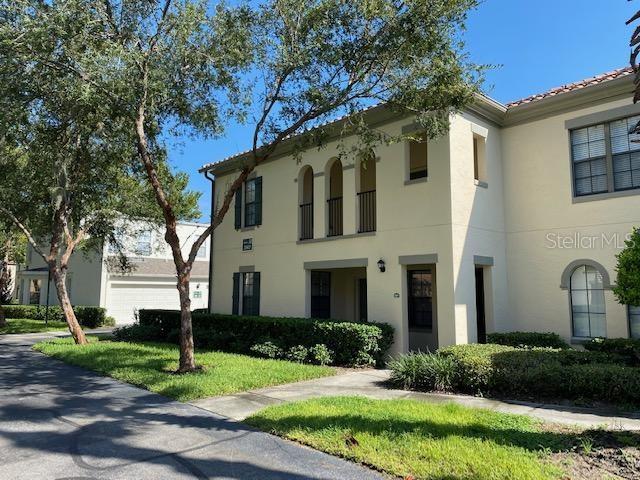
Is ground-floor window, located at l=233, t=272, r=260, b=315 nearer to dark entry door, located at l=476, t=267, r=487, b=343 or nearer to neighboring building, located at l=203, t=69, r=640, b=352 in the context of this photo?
neighboring building, located at l=203, t=69, r=640, b=352

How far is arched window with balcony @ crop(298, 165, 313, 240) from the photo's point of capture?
49.2 feet

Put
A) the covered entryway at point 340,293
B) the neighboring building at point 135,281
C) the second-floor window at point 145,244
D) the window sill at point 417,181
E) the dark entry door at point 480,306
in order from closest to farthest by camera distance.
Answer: the window sill at point 417,181
the dark entry door at point 480,306
the covered entryway at point 340,293
the neighboring building at point 135,281
the second-floor window at point 145,244

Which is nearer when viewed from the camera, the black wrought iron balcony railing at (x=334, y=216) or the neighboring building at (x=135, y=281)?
the black wrought iron balcony railing at (x=334, y=216)

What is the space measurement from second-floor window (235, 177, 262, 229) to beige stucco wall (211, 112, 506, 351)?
135 centimetres

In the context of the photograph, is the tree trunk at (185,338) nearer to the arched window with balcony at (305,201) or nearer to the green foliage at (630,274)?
the arched window with balcony at (305,201)

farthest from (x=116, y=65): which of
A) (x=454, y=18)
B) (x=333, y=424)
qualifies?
(x=333, y=424)

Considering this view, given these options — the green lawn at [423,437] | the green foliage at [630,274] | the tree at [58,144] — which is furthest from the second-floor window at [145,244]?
the green foliage at [630,274]

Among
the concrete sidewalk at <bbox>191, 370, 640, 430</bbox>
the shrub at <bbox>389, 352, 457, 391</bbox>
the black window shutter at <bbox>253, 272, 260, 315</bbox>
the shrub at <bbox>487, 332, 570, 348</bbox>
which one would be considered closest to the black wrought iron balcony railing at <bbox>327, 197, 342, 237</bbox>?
the black window shutter at <bbox>253, 272, 260, 315</bbox>

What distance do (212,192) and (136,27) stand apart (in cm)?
910

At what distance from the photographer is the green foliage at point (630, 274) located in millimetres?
8641

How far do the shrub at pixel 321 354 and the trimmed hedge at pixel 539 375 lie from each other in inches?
100.0

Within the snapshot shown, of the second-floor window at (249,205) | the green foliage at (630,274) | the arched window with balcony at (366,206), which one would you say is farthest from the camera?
the second-floor window at (249,205)

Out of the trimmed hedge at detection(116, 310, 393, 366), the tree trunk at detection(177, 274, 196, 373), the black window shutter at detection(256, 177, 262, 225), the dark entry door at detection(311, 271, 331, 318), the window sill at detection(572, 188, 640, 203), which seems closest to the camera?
the tree trunk at detection(177, 274, 196, 373)

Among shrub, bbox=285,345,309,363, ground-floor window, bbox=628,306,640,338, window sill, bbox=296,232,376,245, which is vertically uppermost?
window sill, bbox=296,232,376,245
